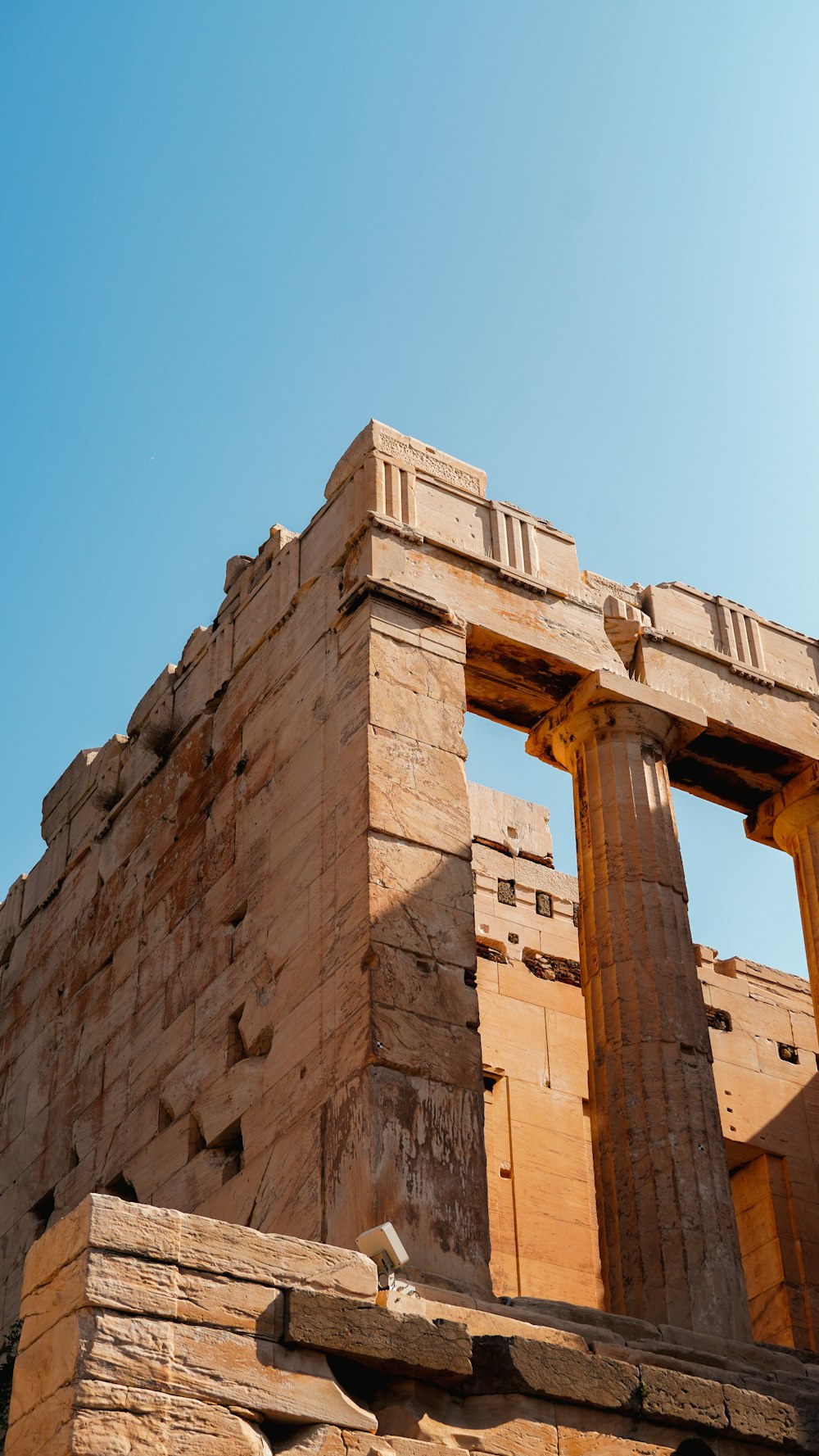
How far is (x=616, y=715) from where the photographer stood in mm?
15258

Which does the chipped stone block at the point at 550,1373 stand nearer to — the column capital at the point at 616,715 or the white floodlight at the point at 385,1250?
the white floodlight at the point at 385,1250

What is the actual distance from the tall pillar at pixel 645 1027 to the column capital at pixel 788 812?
136 cm

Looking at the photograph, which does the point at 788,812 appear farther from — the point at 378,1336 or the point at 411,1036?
the point at 378,1336

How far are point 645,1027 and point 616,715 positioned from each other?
109 inches

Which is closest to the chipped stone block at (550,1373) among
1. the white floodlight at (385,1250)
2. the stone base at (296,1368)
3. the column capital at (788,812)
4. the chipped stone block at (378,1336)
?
the stone base at (296,1368)

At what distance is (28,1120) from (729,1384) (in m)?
8.62

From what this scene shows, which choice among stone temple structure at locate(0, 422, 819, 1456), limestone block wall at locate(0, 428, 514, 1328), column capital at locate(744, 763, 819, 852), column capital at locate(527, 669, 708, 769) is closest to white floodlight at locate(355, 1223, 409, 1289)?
stone temple structure at locate(0, 422, 819, 1456)

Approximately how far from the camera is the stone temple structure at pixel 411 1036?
374 inches

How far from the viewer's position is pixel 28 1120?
1788 cm

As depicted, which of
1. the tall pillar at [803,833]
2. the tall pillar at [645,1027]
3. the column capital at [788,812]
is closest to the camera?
the tall pillar at [645,1027]

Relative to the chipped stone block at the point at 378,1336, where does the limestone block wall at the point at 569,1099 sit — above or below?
above

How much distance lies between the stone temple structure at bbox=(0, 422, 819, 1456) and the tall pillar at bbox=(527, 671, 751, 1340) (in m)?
0.03

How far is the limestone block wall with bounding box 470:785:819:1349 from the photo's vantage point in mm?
16891

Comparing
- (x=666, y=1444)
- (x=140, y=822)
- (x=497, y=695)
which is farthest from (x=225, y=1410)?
(x=140, y=822)
